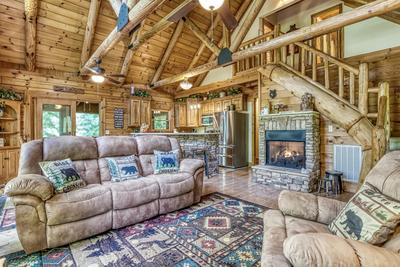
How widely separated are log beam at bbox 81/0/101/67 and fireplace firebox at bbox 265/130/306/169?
5112 mm

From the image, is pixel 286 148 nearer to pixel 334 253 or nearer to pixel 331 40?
pixel 331 40

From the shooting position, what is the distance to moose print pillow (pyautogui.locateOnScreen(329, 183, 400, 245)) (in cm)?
128

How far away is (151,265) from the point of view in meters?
1.99

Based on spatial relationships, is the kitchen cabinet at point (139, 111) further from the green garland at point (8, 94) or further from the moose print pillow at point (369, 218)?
the moose print pillow at point (369, 218)

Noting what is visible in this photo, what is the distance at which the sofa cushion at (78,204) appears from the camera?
2.25 metres

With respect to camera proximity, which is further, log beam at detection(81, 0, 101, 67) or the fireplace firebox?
log beam at detection(81, 0, 101, 67)

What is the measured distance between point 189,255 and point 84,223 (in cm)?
126

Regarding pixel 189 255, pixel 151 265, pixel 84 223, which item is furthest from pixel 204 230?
pixel 84 223

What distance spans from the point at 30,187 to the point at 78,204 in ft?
1.61

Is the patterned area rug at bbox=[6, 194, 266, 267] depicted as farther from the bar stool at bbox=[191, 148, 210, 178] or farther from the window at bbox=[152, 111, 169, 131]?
the window at bbox=[152, 111, 169, 131]

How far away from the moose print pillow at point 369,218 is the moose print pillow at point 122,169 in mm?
2569

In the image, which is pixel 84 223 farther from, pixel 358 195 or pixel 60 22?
pixel 60 22

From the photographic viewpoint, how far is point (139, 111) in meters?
7.85

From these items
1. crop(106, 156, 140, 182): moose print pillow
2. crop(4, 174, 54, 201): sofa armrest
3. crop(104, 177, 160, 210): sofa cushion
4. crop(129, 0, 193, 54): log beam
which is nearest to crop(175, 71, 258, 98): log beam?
crop(129, 0, 193, 54): log beam
